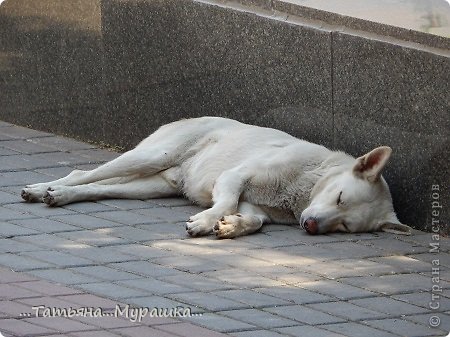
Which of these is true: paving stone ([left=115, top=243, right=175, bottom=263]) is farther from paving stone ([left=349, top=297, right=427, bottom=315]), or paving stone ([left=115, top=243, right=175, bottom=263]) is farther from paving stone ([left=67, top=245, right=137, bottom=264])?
paving stone ([left=349, top=297, right=427, bottom=315])

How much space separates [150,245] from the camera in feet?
26.3

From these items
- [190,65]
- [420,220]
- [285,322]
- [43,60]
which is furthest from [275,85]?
[285,322]

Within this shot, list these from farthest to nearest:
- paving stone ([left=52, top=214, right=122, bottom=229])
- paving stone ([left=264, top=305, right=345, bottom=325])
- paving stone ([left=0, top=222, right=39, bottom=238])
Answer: paving stone ([left=52, top=214, right=122, bottom=229]), paving stone ([left=0, top=222, right=39, bottom=238]), paving stone ([left=264, top=305, right=345, bottom=325])

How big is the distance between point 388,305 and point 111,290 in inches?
59.6

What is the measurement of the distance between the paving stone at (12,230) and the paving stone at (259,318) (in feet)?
6.34

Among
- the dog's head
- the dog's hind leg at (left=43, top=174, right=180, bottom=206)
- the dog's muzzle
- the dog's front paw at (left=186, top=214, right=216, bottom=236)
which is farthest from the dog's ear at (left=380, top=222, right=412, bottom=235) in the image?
the dog's hind leg at (left=43, top=174, right=180, bottom=206)

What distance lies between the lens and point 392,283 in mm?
7496

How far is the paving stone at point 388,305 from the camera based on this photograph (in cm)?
697

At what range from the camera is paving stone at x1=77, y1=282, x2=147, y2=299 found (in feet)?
22.7

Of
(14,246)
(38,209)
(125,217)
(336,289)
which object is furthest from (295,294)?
(38,209)

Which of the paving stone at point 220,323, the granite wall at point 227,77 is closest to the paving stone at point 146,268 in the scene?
the paving stone at point 220,323

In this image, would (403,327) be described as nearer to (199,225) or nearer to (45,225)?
(199,225)

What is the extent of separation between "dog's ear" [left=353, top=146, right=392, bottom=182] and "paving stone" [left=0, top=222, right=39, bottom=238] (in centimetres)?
219

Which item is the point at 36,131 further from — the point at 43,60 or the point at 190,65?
the point at 190,65
